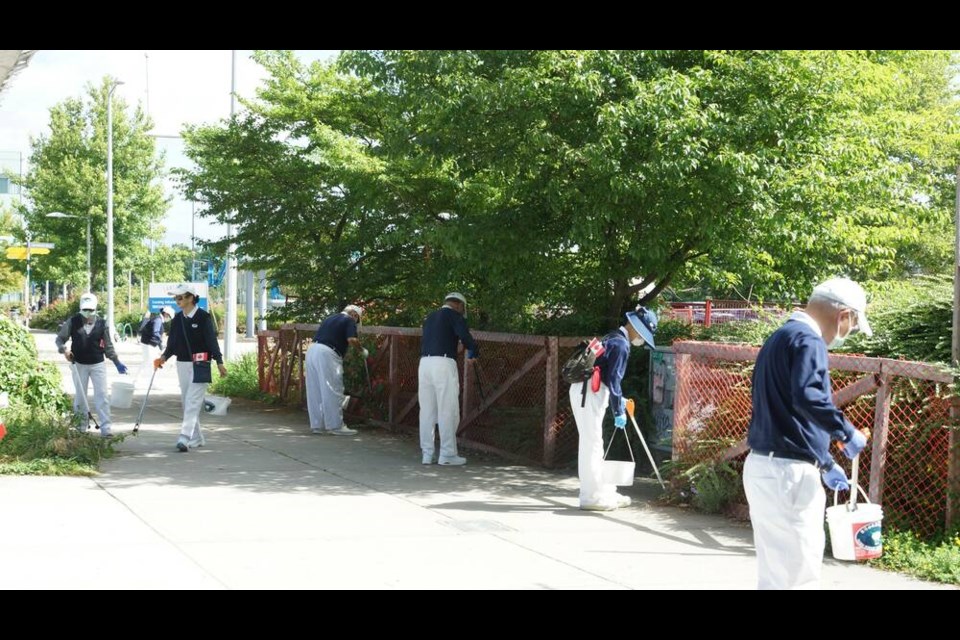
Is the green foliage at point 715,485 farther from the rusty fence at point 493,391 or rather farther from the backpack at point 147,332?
the backpack at point 147,332

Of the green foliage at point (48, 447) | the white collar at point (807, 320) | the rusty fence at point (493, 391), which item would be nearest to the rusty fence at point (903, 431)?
the white collar at point (807, 320)

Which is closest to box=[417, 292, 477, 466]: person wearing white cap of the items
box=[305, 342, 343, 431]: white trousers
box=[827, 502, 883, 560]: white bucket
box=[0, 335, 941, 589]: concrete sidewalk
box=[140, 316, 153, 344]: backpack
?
box=[0, 335, 941, 589]: concrete sidewalk

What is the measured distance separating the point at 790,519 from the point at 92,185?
44193mm

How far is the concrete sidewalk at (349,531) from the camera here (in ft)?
21.1

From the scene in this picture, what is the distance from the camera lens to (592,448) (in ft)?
29.2

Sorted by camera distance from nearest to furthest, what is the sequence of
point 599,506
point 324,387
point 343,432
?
point 599,506, point 324,387, point 343,432

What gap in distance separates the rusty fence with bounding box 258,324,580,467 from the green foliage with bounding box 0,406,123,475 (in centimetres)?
407

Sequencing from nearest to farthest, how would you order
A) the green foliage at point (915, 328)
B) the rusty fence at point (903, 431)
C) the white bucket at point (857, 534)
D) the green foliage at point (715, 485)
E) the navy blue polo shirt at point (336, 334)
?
1. the white bucket at point (857, 534)
2. the rusty fence at point (903, 431)
3. the green foliage at point (915, 328)
4. the green foliage at point (715, 485)
5. the navy blue polo shirt at point (336, 334)

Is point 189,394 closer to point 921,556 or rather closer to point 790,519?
point 921,556

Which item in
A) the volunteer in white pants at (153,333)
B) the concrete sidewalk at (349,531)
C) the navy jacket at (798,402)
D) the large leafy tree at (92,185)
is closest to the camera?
the navy jacket at (798,402)

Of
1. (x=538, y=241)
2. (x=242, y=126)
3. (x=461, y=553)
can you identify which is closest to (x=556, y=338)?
(x=538, y=241)

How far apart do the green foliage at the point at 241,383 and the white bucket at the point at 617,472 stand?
11.1 m

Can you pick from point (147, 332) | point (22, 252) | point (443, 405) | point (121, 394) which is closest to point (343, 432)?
point (443, 405)
